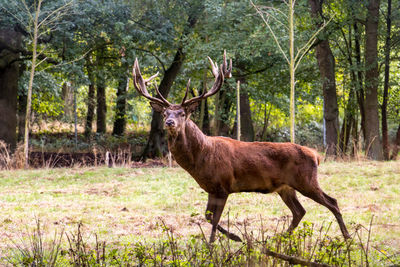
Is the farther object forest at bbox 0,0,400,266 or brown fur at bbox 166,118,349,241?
forest at bbox 0,0,400,266

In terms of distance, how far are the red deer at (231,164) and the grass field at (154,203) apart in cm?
44

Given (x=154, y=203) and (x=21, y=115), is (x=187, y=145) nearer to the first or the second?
(x=154, y=203)

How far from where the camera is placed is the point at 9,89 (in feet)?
64.7

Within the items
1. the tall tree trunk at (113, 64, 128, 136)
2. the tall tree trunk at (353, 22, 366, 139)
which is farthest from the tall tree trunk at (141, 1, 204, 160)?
the tall tree trunk at (353, 22, 366, 139)

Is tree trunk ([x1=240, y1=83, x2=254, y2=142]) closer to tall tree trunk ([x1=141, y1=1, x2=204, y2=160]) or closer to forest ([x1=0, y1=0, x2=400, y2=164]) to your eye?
forest ([x1=0, y1=0, x2=400, y2=164])

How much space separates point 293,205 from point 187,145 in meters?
1.75

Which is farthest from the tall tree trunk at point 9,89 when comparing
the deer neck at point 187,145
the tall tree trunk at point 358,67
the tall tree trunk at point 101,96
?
the deer neck at point 187,145

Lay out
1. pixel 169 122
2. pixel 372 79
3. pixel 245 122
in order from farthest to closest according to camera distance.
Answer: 1. pixel 245 122
2. pixel 372 79
3. pixel 169 122

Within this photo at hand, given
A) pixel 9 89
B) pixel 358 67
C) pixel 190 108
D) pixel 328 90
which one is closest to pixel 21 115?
pixel 9 89

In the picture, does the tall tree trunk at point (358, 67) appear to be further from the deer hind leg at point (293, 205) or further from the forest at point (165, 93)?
the deer hind leg at point (293, 205)

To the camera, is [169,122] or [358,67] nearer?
[169,122]

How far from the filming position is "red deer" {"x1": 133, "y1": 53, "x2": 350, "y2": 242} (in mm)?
6297

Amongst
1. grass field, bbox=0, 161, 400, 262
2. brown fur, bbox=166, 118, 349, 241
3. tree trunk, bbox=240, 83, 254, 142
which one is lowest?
grass field, bbox=0, 161, 400, 262

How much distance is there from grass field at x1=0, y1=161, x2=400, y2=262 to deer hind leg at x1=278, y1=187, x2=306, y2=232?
0.67 metres
